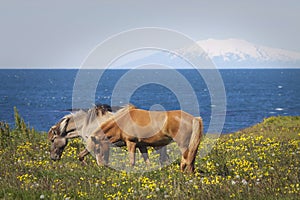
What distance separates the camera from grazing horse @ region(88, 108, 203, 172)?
13656mm

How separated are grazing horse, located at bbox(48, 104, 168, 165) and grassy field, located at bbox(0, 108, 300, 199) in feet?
1.27

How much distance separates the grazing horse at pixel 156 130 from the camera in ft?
44.8

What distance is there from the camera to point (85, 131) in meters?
16.5

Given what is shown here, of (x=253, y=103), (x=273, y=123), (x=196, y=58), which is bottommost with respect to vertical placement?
(x=253, y=103)

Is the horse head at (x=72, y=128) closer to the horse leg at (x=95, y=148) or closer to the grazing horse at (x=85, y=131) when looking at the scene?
the grazing horse at (x=85, y=131)

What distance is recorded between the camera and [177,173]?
13164 millimetres

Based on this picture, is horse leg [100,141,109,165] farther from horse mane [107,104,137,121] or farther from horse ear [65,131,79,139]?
horse ear [65,131,79,139]

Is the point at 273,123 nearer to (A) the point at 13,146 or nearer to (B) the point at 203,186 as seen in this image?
(A) the point at 13,146

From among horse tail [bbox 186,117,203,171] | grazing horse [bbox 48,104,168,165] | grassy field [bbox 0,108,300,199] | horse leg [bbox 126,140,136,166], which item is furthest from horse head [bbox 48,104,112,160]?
horse tail [bbox 186,117,203,171]

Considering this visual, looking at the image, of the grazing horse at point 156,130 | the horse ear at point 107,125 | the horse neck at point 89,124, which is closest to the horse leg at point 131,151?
the grazing horse at point 156,130

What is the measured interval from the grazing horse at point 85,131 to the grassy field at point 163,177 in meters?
0.39

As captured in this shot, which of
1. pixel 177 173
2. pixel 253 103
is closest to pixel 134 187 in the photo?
pixel 177 173

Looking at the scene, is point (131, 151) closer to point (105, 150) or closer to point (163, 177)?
point (105, 150)

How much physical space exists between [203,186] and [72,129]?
727 cm
